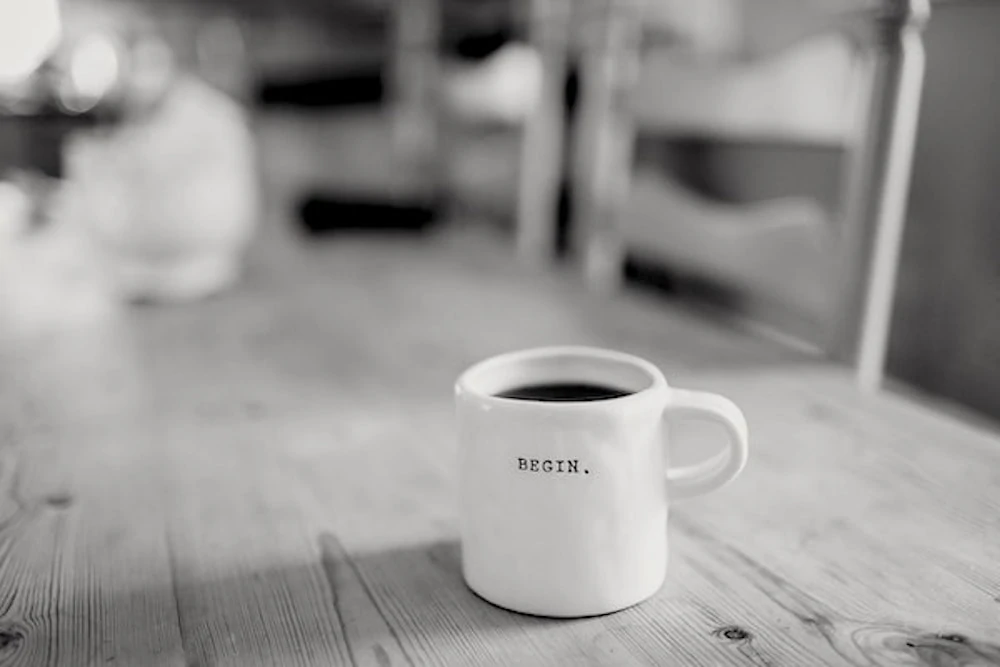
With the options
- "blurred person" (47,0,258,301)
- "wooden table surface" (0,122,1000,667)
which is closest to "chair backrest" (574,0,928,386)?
"wooden table surface" (0,122,1000,667)

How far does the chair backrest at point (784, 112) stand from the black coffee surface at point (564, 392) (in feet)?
1.54

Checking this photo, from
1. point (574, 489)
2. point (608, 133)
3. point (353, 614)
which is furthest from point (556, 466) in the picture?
point (608, 133)

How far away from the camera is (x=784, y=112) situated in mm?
1022

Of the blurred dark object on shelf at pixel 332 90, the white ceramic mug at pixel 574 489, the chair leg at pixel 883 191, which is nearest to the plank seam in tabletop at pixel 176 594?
the white ceramic mug at pixel 574 489

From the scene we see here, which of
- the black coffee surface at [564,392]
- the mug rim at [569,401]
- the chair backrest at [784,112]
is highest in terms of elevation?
the chair backrest at [784,112]

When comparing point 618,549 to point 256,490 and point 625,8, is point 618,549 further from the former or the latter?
point 625,8

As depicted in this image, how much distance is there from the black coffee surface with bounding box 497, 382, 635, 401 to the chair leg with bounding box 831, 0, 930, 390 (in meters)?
0.45

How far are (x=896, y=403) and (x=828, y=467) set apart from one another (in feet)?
0.58

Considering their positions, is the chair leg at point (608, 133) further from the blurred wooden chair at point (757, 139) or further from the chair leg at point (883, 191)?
the chair leg at point (883, 191)

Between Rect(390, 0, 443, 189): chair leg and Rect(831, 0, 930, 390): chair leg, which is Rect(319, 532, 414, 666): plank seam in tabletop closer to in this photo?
Rect(831, 0, 930, 390): chair leg

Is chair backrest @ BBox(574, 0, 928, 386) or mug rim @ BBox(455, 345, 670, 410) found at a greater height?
chair backrest @ BBox(574, 0, 928, 386)

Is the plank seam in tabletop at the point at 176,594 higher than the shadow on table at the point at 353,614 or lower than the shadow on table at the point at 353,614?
lower

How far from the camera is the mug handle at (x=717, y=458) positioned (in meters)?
0.42

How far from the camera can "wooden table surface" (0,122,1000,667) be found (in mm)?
403
